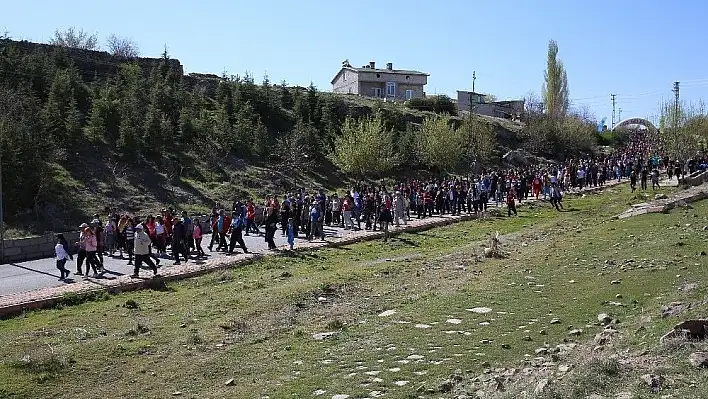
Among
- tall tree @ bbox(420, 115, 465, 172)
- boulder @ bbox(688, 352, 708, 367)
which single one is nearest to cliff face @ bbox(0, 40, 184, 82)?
tall tree @ bbox(420, 115, 465, 172)

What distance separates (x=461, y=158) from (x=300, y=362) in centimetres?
4990

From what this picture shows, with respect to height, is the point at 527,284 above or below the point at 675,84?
below

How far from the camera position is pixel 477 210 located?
1364 inches

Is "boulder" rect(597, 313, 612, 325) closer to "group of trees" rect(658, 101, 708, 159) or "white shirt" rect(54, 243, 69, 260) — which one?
"white shirt" rect(54, 243, 69, 260)

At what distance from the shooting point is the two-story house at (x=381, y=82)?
86.6m

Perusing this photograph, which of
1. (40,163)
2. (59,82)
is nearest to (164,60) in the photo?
(59,82)

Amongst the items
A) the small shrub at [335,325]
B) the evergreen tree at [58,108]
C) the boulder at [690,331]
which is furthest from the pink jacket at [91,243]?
the evergreen tree at [58,108]

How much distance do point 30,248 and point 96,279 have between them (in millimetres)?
6364

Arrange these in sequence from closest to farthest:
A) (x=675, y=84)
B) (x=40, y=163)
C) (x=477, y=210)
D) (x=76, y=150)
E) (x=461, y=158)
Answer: (x=40, y=163), (x=477, y=210), (x=76, y=150), (x=461, y=158), (x=675, y=84)

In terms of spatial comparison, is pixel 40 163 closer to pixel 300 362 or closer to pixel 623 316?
pixel 300 362

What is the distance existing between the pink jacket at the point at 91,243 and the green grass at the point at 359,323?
2471mm

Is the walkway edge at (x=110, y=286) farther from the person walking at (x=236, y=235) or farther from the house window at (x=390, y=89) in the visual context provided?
the house window at (x=390, y=89)

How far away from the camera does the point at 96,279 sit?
61.2 feet

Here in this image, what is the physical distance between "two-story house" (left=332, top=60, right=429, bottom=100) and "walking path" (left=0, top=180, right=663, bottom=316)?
61720 millimetres
